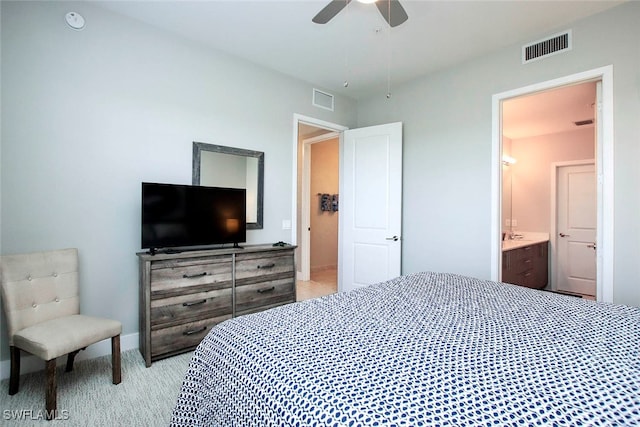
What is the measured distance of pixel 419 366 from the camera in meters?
0.94

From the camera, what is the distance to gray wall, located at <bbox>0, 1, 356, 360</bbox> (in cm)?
220

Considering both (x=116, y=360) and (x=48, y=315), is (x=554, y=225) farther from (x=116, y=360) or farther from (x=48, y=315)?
(x=48, y=315)

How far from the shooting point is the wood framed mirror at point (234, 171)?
304cm

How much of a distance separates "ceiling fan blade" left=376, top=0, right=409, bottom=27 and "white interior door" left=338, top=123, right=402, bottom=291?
1.79 m

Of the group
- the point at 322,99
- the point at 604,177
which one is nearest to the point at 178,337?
the point at 322,99

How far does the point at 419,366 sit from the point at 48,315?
249 cm

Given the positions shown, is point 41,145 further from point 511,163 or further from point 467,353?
point 511,163

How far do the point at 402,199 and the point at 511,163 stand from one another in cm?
306

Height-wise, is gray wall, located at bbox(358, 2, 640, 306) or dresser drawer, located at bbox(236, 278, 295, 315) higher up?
gray wall, located at bbox(358, 2, 640, 306)

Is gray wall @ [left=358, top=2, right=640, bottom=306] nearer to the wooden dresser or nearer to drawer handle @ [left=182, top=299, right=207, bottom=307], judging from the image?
the wooden dresser

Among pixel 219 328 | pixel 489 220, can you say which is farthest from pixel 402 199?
pixel 219 328

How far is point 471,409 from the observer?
0.75 meters

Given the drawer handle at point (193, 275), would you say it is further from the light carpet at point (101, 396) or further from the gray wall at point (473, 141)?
the gray wall at point (473, 141)

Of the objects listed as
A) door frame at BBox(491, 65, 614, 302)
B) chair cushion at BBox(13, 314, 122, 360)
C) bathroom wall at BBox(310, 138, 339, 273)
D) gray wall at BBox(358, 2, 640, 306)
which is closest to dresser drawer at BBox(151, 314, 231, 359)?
chair cushion at BBox(13, 314, 122, 360)
